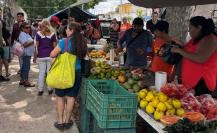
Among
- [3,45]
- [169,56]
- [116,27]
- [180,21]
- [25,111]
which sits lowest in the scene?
[25,111]

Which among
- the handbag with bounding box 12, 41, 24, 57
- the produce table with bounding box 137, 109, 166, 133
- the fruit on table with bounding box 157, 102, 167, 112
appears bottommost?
the produce table with bounding box 137, 109, 166, 133

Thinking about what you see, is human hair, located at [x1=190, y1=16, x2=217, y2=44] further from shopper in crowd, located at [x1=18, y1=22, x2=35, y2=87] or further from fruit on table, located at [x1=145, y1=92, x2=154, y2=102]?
shopper in crowd, located at [x1=18, y1=22, x2=35, y2=87]

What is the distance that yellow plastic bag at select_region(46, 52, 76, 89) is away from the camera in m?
5.86

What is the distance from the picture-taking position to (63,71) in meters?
5.86

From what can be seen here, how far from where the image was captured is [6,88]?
30.8ft

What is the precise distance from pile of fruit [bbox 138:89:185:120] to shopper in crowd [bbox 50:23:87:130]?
2197mm

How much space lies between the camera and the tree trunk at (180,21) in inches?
415

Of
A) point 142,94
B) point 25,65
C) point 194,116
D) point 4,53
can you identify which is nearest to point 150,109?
point 142,94

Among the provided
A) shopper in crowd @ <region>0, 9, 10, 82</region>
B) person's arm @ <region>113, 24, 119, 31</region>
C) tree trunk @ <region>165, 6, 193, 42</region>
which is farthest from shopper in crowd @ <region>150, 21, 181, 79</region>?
person's arm @ <region>113, 24, 119, 31</region>

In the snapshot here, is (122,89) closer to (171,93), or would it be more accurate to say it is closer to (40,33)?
(171,93)

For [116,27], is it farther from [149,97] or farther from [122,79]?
[149,97]

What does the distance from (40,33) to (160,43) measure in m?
3.67

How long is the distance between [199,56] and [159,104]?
2.74 ft

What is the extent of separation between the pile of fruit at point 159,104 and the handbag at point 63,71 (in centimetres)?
216
